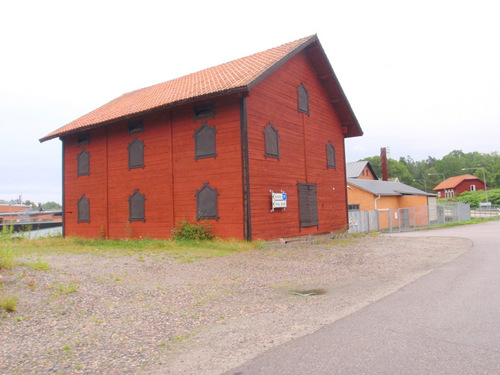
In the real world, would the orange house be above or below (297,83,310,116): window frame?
below

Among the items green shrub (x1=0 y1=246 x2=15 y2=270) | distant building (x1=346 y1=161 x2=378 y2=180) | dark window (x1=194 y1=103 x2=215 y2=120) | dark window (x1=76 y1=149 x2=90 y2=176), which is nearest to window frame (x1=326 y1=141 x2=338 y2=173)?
dark window (x1=194 y1=103 x2=215 y2=120)

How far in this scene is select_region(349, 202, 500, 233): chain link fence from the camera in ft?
103

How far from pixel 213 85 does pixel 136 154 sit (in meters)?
5.23

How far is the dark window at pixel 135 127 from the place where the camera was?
1866 cm

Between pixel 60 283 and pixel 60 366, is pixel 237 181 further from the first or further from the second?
pixel 60 366

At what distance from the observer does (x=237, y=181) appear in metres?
15.3

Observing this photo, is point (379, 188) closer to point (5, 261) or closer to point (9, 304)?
point (5, 261)

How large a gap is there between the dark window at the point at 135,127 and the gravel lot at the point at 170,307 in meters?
8.48

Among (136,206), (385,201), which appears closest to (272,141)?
(136,206)

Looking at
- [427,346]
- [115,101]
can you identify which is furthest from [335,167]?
[427,346]

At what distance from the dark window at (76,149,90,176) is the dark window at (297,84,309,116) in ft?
35.8

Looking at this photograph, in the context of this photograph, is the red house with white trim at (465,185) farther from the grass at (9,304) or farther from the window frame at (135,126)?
the grass at (9,304)

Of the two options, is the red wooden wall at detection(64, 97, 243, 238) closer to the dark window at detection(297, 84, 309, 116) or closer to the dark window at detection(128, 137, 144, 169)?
the dark window at detection(128, 137, 144, 169)

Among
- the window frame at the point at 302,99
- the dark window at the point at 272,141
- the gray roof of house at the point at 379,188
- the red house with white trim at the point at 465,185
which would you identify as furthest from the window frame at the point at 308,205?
the red house with white trim at the point at 465,185
